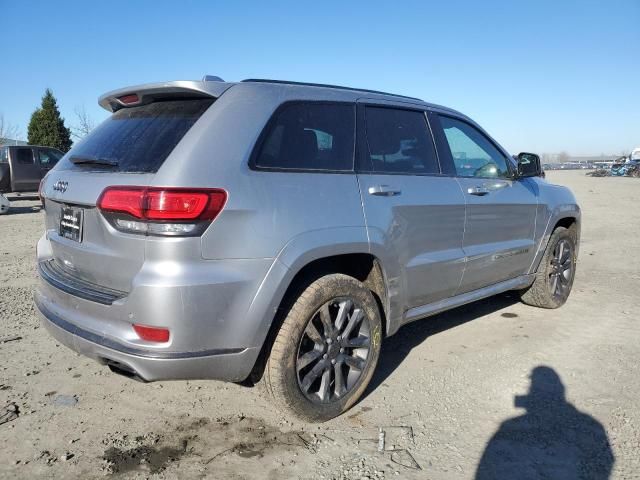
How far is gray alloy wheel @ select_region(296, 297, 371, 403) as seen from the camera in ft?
9.48

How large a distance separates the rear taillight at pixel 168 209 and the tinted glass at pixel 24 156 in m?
17.0

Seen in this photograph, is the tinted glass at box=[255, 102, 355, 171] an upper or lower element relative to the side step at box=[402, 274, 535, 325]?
upper

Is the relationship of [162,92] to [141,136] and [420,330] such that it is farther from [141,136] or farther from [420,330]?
[420,330]

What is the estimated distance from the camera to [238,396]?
334cm

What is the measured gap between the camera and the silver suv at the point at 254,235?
239 centimetres

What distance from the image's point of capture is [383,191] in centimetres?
318

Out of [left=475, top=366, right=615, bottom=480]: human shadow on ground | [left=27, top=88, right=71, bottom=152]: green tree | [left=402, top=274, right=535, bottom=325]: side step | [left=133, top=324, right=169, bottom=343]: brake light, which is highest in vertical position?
[left=27, top=88, right=71, bottom=152]: green tree

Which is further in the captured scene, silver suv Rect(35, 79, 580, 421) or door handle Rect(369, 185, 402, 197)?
door handle Rect(369, 185, 402, 197)

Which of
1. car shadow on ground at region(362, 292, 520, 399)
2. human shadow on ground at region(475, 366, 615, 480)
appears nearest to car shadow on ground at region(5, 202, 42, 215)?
car shadow on ground at region(362, 292, 520, 399)

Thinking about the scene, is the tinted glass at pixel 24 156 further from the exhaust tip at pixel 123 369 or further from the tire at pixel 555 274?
the exhaust tip at pixel 123 369

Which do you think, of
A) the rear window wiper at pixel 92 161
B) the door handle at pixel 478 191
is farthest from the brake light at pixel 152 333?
the door handle at pixel 478 191

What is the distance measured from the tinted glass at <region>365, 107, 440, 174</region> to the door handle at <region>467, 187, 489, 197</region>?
1.16 ft

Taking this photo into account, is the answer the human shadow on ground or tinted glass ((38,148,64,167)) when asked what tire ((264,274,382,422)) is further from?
tinted glass ((38,148,64,167))

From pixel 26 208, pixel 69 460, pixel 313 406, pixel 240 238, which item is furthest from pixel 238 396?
pixel 26 208
